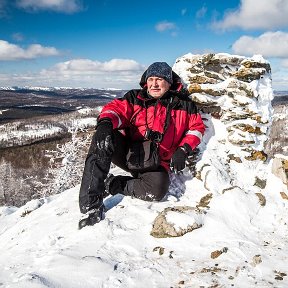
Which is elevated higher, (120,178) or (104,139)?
(104,139)

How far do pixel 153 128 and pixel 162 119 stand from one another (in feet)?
0.89

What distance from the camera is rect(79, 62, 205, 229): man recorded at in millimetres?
6285

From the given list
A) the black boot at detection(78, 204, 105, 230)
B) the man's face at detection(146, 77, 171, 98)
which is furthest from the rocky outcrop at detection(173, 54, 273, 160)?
the black boot at detection(78, 204, 105, 230)

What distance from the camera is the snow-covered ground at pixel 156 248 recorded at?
3.97 m

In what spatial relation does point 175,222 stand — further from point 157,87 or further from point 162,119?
point 157,87

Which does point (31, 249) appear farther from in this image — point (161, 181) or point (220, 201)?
point (220, 201)

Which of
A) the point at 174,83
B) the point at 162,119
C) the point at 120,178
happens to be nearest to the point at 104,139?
the point at 120,178

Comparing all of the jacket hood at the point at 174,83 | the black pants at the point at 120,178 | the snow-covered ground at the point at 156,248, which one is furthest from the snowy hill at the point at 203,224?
the jacket hood at the point at 174,83

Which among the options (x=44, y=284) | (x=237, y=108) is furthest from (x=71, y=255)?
(x=237, y=108)

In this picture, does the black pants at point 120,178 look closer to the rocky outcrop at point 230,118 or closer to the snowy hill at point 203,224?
the snowy hill at point 203,224

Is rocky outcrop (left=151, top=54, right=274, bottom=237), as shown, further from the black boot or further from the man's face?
the black boot

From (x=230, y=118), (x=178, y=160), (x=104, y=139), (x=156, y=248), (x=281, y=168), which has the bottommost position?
(x=156, y=248)

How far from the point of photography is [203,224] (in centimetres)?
545

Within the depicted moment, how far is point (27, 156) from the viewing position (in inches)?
4537
